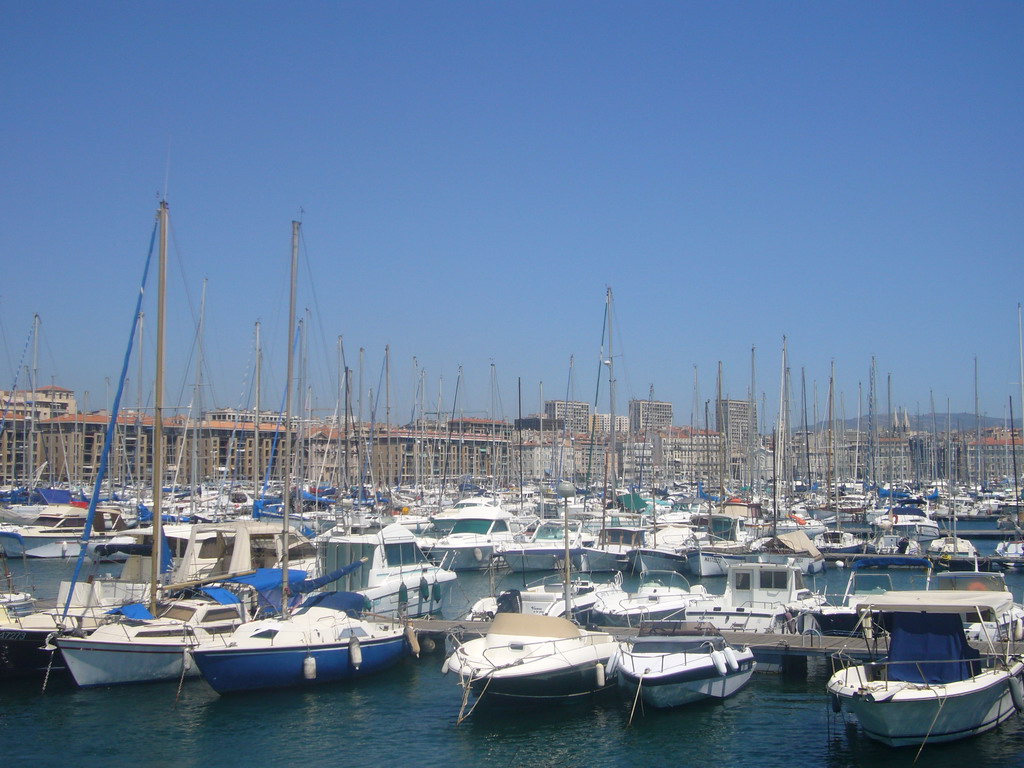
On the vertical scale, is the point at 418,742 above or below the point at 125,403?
below

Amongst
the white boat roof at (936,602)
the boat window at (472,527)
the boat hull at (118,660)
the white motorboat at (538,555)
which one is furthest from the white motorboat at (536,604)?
the boat window at (472,527)

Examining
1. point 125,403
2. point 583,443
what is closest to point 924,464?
point 583,443

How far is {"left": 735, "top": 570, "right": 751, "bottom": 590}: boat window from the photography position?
29.7 m

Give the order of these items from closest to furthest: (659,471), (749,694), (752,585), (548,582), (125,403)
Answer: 1. (749,694)
2. (752,585)
3. (548,582)
4. (125,403)
5. (659,471)

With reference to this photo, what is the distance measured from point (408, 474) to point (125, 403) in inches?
3006

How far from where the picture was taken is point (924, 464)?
5271 inches

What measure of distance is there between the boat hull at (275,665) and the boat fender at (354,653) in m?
0.05

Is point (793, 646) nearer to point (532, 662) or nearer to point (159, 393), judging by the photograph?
point (532, 662)

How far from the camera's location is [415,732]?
21.3 m

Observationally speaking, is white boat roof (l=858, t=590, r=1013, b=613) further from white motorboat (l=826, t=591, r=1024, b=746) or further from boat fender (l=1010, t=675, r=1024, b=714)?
boat fender (l=1010, t=675, r=1024, b=714)

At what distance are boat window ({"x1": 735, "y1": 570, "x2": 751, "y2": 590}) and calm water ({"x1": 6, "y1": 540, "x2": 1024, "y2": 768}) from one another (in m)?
5.20

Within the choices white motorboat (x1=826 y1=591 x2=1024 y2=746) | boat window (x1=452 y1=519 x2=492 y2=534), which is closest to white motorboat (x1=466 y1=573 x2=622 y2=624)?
white motorboat (x1=826 y1=591 x2=1024 y2=746)

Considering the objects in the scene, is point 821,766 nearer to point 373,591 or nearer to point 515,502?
point 373,591

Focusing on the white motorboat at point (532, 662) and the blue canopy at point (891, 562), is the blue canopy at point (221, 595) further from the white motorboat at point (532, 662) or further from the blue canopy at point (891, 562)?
the blue canopy at point (891, 562)
